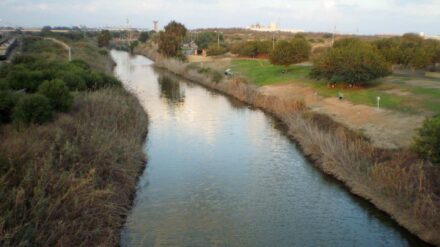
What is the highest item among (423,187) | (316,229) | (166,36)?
(166,36)

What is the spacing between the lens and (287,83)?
4344 cm

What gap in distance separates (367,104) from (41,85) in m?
20.1

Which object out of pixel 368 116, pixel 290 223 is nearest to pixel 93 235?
pixel 290 223

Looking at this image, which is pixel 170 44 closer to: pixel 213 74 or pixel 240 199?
pixel 213 74

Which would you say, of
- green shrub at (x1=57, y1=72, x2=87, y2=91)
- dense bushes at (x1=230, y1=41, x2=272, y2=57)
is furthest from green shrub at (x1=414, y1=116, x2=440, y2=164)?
dense bushes at (x1=230, y1=41, x2=272, y2=57)

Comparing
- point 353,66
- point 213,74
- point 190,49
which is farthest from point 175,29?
point 353,66

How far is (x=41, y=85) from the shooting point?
71.3 feet

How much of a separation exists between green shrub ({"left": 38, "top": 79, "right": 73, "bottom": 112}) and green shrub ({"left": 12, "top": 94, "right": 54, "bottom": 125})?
5.37 ft

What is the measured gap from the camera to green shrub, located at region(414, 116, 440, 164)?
637 inches

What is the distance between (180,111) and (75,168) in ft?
68.5

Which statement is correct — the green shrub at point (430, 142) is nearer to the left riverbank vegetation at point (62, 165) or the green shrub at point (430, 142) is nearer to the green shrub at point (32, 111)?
the left riverbank vegetation at point (62, 165)

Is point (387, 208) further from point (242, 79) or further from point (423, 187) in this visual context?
point (242, 79)

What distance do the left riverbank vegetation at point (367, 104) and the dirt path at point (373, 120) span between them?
26.6 inches

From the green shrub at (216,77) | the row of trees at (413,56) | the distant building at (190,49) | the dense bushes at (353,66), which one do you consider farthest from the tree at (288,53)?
the distant building at (190,49)
